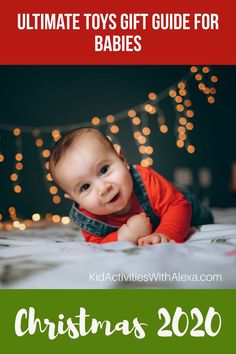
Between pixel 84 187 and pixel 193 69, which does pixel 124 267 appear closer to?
pixel 84 187

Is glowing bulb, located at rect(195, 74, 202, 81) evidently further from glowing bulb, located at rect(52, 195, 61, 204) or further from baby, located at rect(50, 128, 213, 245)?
baby, located at rect(50, 128, 213, 245)

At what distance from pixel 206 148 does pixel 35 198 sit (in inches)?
41.1

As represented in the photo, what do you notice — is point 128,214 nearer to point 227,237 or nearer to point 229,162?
point 227,237

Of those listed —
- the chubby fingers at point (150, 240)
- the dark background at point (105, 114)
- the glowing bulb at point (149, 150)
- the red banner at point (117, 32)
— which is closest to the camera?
the chubby fingers at point (150, 240)

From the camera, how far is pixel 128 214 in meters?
1.06

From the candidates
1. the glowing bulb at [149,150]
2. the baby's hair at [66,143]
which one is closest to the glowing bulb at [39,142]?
the glowing bulb at [149,150]

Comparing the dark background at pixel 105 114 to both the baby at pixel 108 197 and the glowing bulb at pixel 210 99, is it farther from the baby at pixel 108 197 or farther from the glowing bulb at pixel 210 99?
the baby at pixel 108 197

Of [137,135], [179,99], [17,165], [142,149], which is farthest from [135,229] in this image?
[17,165]

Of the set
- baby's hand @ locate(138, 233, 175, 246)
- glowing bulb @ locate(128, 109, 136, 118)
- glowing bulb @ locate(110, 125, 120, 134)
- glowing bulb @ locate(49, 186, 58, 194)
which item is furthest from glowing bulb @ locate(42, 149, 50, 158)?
baby's hand @ locate(138, 233, 175, 246)

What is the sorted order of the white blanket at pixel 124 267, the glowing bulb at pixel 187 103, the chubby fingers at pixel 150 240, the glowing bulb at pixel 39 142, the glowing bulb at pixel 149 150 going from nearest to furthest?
the white blanket at pixel 124 267 → the chubby fingers at pixel 150 240 → the glowing bulb at pixel 149 150 → the glowing bulb at pixel 187 103 → the glowing bulb at pixel 39 142

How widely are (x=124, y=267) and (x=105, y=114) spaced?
5.02 ft

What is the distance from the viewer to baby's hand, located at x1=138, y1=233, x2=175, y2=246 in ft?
2.87

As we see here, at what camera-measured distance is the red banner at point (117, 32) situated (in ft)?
3.34

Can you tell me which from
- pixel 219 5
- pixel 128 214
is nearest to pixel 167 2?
pixel 219 5
